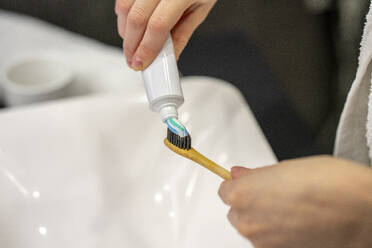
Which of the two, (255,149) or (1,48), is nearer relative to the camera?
(255,149)

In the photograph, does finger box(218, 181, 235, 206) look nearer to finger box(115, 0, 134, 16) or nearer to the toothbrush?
the toothbrush

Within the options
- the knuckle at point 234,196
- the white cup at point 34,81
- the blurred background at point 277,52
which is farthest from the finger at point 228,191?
the blurred background at point 277,52

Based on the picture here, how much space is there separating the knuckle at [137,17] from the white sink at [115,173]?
119mm

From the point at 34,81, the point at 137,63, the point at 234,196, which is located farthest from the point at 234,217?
the point at 34,81

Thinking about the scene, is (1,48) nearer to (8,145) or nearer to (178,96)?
(8,145)

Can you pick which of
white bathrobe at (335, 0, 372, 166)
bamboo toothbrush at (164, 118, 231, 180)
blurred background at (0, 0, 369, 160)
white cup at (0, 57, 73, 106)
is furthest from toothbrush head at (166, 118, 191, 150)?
blurred background at (0, 0, 369, 160)

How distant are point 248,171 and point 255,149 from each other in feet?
0.48

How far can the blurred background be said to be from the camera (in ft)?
2.34

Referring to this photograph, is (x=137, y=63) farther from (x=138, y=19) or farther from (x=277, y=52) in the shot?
(x=277, y=52)

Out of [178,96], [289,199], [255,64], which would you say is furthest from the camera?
[255,64]

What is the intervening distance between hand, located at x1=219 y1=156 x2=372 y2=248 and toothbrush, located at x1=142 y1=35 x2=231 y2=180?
0.07 meters

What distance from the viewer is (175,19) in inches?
13.8

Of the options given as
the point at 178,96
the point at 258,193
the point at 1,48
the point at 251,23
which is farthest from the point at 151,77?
the point at 251,23

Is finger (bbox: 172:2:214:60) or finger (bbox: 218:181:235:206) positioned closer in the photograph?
finger (bbox: 218:181:235:206)
